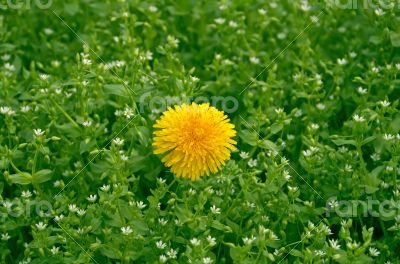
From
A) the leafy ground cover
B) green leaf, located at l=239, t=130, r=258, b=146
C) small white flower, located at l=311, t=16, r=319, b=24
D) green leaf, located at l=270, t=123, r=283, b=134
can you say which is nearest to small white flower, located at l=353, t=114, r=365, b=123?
the leafy ground cover

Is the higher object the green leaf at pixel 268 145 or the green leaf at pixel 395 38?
the green leaf at pixel 395 38

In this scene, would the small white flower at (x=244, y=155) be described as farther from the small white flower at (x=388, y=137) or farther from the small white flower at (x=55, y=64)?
the small white flower at (x=55, y=64)

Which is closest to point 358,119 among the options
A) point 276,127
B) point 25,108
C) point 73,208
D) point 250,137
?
point 276,127

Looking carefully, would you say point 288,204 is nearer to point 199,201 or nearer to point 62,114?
point 199,201

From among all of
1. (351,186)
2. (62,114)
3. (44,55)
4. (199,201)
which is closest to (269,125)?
(351,186)

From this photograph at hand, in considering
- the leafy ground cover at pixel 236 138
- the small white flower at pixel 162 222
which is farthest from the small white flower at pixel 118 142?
the small white flower at pixel 162 222

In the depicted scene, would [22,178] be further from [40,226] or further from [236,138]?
[236,138]
